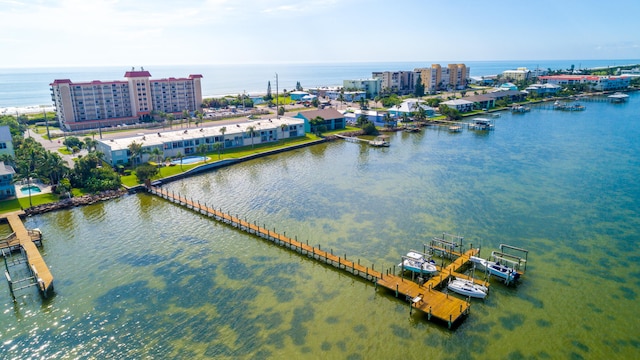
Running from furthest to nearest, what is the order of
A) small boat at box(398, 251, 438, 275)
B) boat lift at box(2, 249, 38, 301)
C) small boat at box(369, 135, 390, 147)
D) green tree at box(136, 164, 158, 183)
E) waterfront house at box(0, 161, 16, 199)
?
small boat at box(369, 135, 390, 147) < green tree at box(136, 164, 158, 183) < waterfront house at box(0, 161, 16, 199) < small boat at box(398, 251, 438, 275) < boat lift at box(2, 249, 38, 301)

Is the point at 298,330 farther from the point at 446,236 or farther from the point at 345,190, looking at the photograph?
the point at 345,190


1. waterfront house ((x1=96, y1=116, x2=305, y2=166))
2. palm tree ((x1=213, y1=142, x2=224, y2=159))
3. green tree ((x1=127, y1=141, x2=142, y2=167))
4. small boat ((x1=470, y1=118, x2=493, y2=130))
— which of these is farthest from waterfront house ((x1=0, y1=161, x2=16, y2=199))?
small boat ((x1=470, y1=118, x2=493, y2=130))

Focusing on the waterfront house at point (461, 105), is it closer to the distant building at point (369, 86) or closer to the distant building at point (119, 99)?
the distant building at point (369, 86)

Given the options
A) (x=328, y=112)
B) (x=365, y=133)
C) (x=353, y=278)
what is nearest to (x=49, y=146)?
(x=328, y=112)

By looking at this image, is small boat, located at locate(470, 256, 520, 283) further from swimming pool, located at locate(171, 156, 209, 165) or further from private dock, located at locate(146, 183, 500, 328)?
swimming pool, located at locate(171, 156, 209, 165)

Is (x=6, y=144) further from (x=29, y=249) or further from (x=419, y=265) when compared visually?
(x=419, y=265)

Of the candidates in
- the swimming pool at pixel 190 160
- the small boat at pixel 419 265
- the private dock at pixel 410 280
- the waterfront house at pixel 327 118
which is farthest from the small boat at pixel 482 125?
the small boat at pixel 419 265
